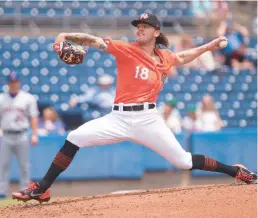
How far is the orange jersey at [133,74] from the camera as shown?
22.5 ft

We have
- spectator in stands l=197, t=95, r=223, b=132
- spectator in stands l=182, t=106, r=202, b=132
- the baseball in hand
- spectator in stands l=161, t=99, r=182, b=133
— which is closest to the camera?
the baseball in hand

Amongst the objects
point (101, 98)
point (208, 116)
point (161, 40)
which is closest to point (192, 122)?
point (208, 116)

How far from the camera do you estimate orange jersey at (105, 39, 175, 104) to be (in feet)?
22.5

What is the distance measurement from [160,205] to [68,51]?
1739 mm

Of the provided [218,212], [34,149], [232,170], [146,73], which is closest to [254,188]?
[232,170]

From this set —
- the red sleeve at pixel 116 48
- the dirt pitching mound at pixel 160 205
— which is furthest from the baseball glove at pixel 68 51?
the dirt pitching mound at pixel 160 205

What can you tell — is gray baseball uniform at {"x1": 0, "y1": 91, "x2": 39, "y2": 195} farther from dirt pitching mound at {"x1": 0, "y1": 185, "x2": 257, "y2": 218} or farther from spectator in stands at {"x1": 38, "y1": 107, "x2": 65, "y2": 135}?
dirt pitching mound at {"x1": 0, "y1": 185, "x2": 257, "y2": 218}

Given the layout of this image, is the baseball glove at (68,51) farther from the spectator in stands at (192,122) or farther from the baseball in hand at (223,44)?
the spectator in stands at (192,122)

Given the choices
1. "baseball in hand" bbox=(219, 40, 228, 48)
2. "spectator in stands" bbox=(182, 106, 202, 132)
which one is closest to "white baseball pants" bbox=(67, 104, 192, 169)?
"baseball in hand" bbox=(219, 40, 228, 48)

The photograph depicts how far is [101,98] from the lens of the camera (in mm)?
12758

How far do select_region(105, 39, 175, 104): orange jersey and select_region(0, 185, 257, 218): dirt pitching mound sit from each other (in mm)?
1031

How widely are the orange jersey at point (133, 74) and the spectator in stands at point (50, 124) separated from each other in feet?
16.7

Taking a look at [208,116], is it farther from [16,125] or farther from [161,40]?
[161,40]

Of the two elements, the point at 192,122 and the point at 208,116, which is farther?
the point at 208,116
